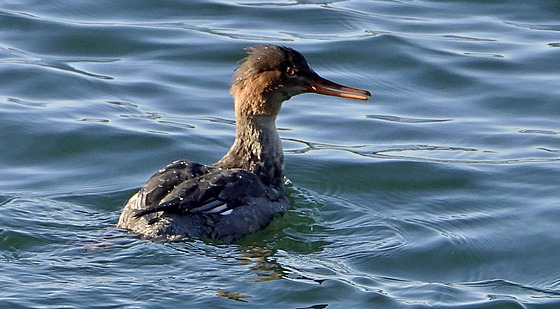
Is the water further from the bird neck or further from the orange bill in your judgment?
the orange bill

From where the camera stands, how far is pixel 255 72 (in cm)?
920

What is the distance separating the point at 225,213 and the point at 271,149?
4.06 ft

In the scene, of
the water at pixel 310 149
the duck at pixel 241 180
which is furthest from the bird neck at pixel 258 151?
the water at pixel 310 149

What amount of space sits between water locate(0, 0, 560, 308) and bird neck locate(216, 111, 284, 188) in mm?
411

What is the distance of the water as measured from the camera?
7508 millimetres

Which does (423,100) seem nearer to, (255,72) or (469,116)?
(469,116)

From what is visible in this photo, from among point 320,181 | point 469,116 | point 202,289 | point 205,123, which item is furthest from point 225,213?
point 469,116

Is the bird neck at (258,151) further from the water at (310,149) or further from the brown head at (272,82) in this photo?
the water at (310,149)

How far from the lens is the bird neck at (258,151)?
9219 mm

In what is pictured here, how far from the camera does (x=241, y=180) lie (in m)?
8.52

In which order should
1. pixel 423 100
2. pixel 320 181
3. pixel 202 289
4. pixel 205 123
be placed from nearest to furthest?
pixel 202 289 → pixel 320 181 → pixel 205 123 → pixel 423 100

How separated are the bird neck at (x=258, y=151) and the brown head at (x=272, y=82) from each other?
76mm

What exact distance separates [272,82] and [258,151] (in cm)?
59

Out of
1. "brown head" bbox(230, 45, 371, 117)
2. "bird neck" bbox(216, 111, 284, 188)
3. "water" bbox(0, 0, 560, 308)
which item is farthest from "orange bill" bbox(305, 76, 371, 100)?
"water" bbox(0, 0, 560, 308)
